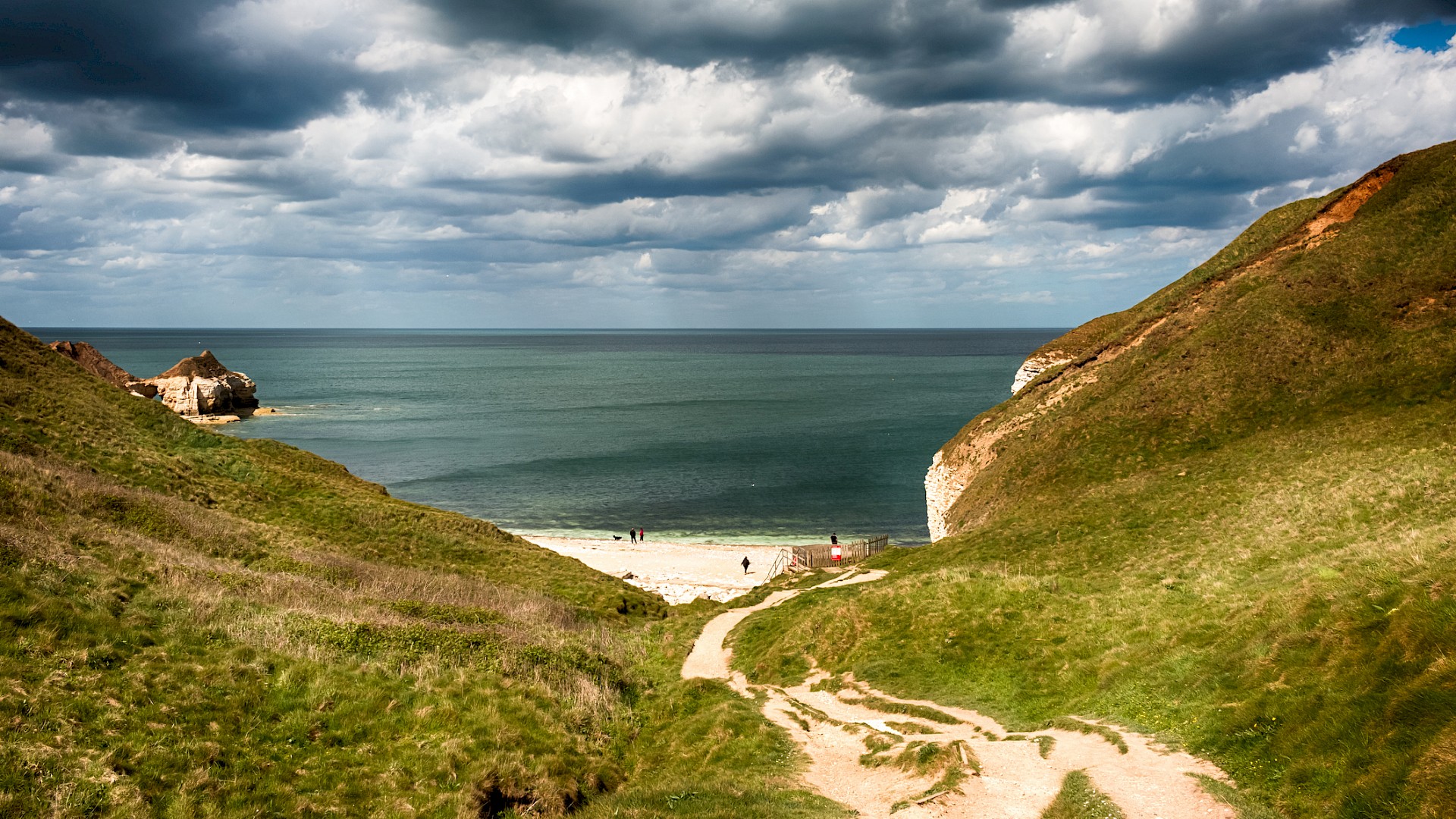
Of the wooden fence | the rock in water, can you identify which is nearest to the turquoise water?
the rock in water

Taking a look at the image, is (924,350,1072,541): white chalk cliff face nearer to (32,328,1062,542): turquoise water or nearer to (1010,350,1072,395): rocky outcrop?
A: (1010,350,1072,395): rocky outcrop

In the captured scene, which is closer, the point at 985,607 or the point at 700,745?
the point at 700,745

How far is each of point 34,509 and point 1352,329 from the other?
57676 mm

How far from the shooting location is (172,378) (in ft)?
442

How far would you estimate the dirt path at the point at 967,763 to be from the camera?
1406 cm

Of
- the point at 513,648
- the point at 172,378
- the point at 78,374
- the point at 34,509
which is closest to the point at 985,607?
the point at 513,648

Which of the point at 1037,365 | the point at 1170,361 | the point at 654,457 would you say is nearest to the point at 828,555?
the point at 1170,361

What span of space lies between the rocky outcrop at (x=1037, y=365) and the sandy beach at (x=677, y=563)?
24.5 metres

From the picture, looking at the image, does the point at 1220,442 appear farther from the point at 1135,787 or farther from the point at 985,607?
the point at 1135,787

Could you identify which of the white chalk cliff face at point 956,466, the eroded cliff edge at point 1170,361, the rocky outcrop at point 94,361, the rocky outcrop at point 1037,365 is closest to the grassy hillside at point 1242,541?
the eroded cliff edge at point 1170,361

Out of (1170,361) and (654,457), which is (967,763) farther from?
(654,457)

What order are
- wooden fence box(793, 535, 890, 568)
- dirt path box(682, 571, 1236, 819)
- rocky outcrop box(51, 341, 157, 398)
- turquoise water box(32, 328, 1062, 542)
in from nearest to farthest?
dirt path box(682, 571, 1236, 819) → wooden fence box(793, 535, 890, 568) → turquoise water box(32, 328, 1062, 542) → rocky outcrop box(51, 341, 157, 398)

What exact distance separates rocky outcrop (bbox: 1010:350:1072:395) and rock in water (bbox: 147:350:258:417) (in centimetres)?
12986

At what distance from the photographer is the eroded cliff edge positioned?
43.6 metres
